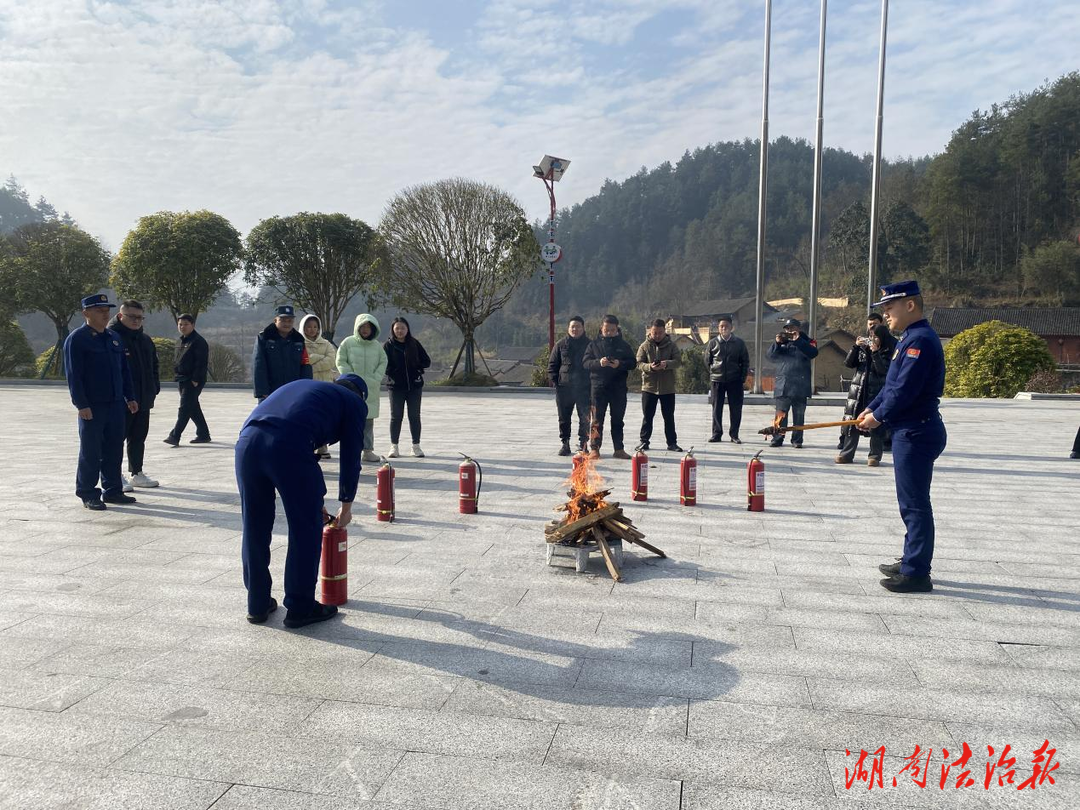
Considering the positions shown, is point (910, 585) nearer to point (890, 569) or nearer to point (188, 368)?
point (890, 569)

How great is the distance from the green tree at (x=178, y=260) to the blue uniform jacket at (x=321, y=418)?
27741 mm

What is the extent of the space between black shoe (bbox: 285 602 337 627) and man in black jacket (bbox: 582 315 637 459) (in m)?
6.08

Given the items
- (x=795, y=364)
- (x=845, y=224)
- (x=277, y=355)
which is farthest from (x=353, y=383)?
(x=845, y=224)

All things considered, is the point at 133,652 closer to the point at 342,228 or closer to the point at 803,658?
the point at 803,658

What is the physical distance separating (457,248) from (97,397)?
→ 21.6 metres

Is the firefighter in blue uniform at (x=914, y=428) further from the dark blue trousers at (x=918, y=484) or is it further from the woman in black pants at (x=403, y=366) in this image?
the woman in black pants at (x=403, y=366)

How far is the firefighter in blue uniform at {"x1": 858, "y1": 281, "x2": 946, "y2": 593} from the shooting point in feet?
16.8

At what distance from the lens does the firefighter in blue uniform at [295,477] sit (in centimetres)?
425

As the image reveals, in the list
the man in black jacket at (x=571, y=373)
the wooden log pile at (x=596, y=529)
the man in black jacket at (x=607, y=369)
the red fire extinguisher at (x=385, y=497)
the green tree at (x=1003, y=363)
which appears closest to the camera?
the wooden log pile at (x=596, y=529)

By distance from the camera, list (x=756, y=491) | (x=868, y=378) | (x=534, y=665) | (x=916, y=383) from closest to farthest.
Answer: (x=534, y=665)
(x=916, y=383)
(x=756, y=491)
(x=868, y=378)

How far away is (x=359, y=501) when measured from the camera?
26.5 ft

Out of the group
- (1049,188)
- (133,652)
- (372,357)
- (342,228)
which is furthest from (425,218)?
(1049,188)

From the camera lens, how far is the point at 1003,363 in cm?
2455

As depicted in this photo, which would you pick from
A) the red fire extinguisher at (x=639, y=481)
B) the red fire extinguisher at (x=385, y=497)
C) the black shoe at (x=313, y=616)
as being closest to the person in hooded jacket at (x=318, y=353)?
the red fire extinguisher at (x=385, y=497)
